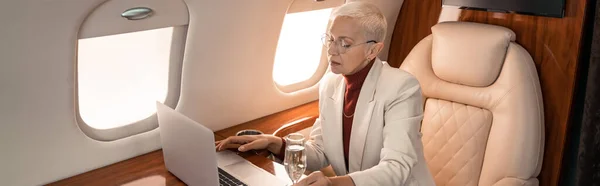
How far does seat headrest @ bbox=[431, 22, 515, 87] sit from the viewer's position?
2.33m

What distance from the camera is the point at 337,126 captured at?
2020 mm

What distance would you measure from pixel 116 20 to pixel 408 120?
3.28ft

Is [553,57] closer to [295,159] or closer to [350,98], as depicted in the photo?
A: [350,98]

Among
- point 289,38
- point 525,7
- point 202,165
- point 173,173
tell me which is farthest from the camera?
point 289,38

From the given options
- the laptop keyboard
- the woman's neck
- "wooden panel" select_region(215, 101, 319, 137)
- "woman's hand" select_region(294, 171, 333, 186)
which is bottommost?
"wooden panel" select_region(215, 101, 319, 137)

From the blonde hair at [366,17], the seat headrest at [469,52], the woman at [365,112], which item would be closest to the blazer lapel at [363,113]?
the woman at [365,112]

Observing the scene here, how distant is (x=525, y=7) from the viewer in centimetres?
254

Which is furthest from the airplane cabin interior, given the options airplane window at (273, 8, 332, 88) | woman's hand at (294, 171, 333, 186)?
airplane window at (273, 8, 332, 88)

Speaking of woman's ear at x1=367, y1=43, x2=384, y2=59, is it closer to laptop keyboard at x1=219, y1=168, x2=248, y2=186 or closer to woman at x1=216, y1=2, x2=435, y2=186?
woman at x1=216, y1=2, x2=435, y2=186

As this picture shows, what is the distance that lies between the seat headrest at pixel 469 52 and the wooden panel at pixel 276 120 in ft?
2.32

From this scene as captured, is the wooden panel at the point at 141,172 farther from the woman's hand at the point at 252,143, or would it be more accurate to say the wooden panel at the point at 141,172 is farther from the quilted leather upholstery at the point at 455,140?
the quilted leather upholstery at the point at 455,140

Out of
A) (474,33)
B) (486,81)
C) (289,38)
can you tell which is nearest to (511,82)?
(486,81)

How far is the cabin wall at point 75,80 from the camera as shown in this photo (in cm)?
182

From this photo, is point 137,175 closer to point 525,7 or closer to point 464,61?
point 464,61
